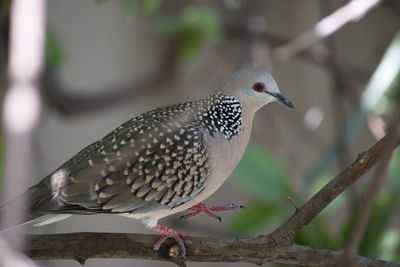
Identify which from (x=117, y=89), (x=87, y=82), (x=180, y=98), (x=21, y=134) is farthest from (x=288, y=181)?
(x=21, y=134)

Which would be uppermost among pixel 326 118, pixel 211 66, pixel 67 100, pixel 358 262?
pixel 211 66

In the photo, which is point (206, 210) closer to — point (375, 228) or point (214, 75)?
point (375, 228)

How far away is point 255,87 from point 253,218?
4.21 ft

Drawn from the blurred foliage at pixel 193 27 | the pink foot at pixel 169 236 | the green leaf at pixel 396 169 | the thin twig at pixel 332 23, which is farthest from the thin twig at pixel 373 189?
the blurred foliage at pixel 193 27

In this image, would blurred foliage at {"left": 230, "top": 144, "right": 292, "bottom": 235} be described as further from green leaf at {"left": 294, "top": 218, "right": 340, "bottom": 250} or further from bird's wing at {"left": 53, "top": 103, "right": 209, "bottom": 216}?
bird's wing at {"left": 53, "top": 103, "right": 209, "bottom": 216}

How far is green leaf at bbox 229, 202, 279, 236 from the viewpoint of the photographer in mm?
2648

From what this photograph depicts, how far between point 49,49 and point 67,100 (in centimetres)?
34

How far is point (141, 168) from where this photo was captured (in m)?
1.59

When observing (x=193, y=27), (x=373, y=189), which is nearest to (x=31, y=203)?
(x=373, y=189)

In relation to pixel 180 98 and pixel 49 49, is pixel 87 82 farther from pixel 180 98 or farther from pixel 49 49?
pixel 49 49

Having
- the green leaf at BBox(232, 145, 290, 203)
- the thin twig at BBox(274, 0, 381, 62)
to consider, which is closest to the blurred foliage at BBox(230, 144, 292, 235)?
the green leaf at BBox(232, 145, 290, 203)

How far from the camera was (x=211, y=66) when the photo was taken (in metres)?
3.65

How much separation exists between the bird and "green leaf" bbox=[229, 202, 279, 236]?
1031 mm

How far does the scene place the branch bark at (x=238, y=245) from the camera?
4.68 ft
